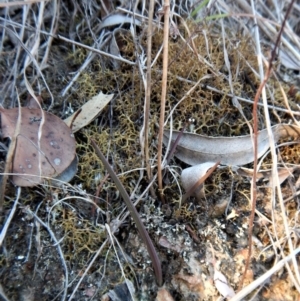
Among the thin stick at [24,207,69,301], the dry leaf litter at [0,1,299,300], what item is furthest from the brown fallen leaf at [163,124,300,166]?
the thin stick at [24,207,69,301]

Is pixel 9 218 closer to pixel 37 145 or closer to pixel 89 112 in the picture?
pixel 37 145

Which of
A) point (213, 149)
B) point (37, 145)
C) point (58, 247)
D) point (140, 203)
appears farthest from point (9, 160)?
point (213, 149)

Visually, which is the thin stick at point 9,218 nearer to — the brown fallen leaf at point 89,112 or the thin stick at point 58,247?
the thin stick at point 58,247

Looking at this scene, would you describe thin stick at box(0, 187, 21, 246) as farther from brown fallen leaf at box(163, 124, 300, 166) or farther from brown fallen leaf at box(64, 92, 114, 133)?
brown fallen leaf at box(163, 124, 300, 166)

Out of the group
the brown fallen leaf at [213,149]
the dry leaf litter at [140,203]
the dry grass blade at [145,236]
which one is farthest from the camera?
the brown fallen leaf at [213,149]

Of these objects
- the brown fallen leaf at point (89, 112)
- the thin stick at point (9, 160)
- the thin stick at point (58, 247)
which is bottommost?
the thin stick at point (58, 247)

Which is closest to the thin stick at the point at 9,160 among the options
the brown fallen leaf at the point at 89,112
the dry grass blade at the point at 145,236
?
the brown fallen leaf at the point at 89,112

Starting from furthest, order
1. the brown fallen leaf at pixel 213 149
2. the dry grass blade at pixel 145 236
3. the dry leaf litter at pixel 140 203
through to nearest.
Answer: the brown fallen leaf at pixel 213 149, the dry leaf litter at pixel 140 203, the dry grass blade at pixel 145 236
